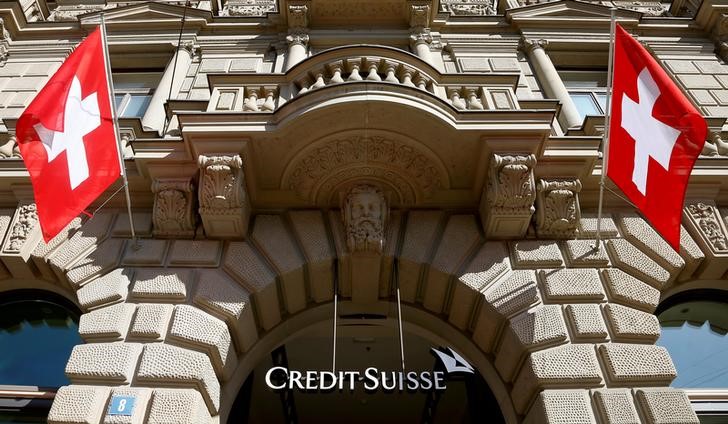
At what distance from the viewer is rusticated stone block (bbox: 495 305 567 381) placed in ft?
17.8

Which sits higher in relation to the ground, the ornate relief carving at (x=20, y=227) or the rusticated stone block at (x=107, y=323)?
the ornate relief carving at (x=20, y=227)

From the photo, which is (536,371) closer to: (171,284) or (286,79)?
(171,284)

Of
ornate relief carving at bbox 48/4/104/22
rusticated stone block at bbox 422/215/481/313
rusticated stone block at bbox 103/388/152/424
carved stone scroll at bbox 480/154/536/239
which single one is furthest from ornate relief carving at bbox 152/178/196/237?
ornate relief carving at bbox 48/4/104/22

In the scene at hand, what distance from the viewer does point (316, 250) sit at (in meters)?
6.43

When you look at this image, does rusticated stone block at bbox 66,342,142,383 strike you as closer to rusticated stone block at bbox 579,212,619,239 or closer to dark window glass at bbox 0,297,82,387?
dark window glass at bbox 0,297,82,387

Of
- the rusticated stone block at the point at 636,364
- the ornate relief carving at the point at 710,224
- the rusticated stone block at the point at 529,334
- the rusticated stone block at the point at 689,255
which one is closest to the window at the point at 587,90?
the ornate relief carving at the point at 710,224

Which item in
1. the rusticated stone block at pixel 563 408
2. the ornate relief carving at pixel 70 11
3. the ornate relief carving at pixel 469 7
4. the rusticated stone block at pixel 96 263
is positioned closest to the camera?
the rusticated stone block at pixel 563 408

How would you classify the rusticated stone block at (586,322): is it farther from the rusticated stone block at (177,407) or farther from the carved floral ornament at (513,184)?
the rusticated stone block at (177,407)

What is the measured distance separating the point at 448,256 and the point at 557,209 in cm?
153

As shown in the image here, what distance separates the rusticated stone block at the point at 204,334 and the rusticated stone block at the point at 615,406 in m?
3.99

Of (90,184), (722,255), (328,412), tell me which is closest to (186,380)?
(90,184)

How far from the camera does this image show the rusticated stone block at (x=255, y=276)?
6078mm

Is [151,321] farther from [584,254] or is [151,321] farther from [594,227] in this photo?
[594,227]

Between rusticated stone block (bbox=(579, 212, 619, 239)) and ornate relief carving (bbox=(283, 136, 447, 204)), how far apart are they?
195 centimetres
